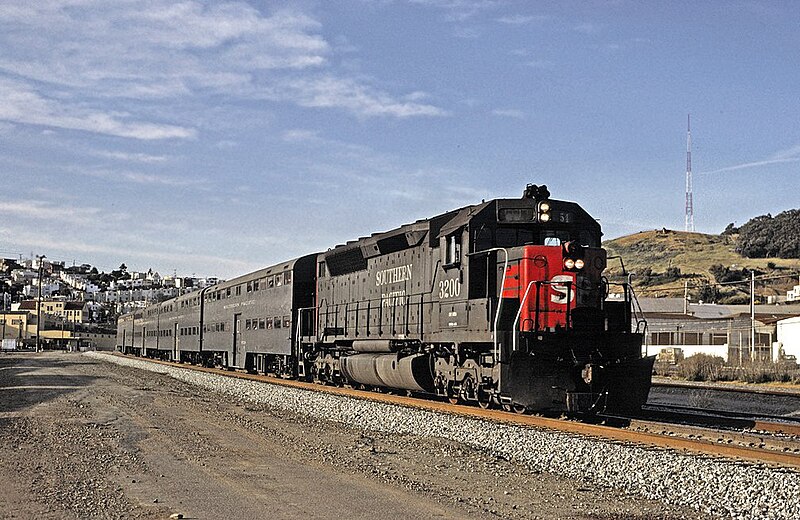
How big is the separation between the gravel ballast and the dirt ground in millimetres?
360

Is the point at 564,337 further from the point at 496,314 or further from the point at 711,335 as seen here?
the point at 711,335

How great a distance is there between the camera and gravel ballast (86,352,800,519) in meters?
7.71

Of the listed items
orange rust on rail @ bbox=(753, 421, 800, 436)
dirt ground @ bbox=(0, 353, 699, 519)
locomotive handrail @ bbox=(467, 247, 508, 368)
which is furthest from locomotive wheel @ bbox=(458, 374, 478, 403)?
orange rust on rail @ bbox=(753, 421, 800, 436)

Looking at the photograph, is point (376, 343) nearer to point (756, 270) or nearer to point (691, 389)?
point (691, 389)

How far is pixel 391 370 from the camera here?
1847cm

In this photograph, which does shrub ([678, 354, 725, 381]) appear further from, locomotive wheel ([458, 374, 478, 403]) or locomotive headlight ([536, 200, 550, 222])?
locomotive headlight ([536, 200, 550, 222])

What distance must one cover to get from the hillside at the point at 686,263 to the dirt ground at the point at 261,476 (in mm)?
80929

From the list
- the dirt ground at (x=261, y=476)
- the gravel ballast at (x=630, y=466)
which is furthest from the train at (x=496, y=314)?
the dirt ground at (x=261, y=476)

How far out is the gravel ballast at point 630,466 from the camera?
7715 millimetres

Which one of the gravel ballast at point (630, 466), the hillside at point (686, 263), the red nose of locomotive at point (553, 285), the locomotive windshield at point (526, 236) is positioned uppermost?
the hillside at point (686, 263)

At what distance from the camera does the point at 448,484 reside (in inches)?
344

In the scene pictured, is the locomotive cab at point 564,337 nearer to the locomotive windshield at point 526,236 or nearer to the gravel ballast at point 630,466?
the locomotive windshield at point 526,236

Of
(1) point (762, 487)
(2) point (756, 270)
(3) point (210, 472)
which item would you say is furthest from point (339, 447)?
(2) point (756, 270)

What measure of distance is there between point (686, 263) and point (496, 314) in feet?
356
